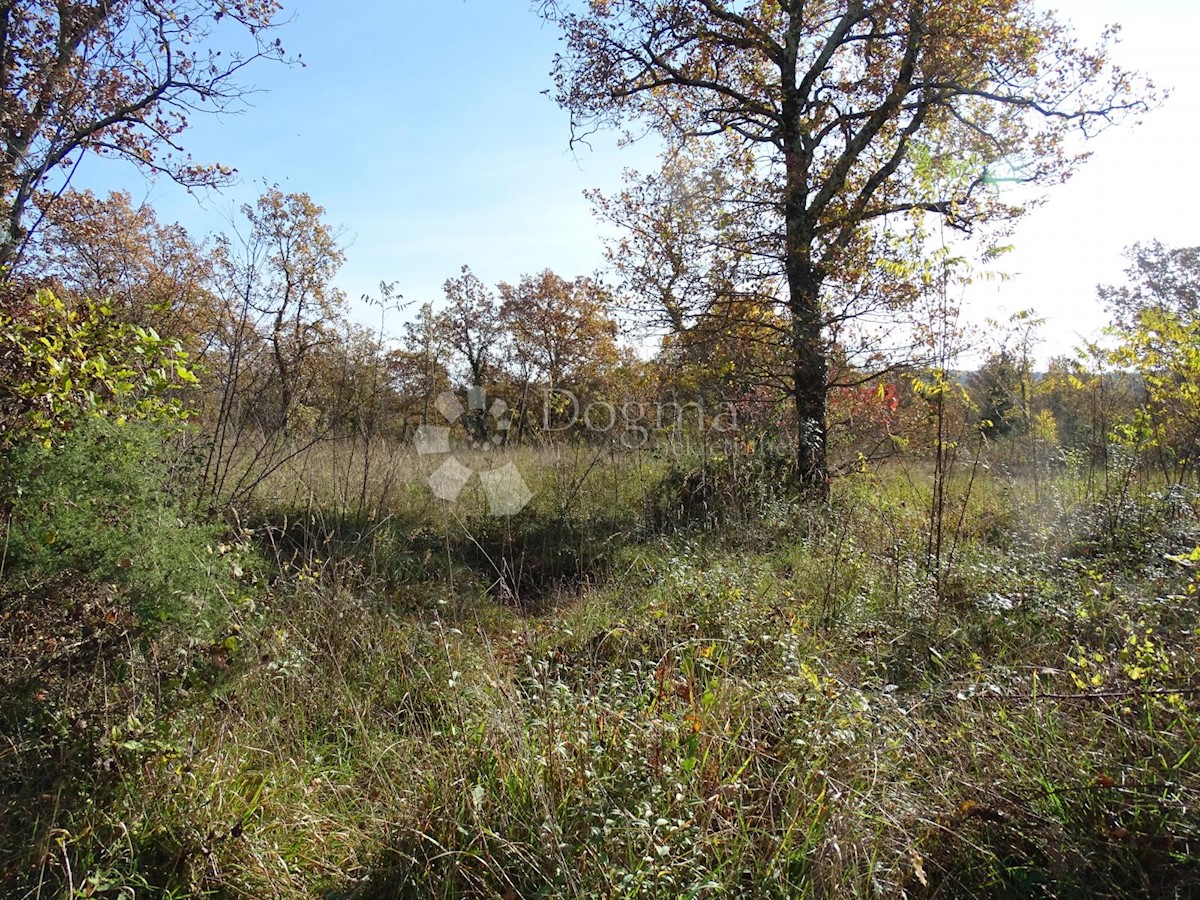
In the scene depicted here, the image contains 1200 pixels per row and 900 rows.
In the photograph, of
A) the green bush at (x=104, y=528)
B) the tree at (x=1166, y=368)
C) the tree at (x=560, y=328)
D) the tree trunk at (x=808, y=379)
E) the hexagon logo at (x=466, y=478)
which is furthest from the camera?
the tree at (x=560, y=328)

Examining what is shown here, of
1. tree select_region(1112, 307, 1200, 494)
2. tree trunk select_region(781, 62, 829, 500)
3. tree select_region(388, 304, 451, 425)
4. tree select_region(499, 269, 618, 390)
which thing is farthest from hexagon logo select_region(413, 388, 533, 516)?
tree select_region(499, 269, 618, 390)

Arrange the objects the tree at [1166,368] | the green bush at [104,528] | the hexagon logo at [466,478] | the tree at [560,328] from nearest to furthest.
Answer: the green bush at [104,528] < the tree at [1166,368] < the hexagon logo at [466,478] < the tree at [560,328]

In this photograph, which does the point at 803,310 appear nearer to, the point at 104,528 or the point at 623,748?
the point at 623,748

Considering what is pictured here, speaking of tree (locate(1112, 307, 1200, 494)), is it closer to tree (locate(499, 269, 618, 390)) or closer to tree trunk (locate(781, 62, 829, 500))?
tree trunk (locate(781, 62, 829, 500))

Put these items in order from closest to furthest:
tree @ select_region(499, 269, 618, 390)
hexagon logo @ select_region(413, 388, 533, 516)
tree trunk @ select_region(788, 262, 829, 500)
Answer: hexagon logo @ select_region(413, 388, 533, 516), tree trunk @ select_region(788, 262, 829, 500), tree @ select_region(499, 269, 618, 390)

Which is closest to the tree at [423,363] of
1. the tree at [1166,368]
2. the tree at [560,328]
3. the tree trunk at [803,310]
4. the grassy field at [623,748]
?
the grassy field at [623,748]

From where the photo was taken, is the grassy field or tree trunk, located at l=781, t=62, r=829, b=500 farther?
tree trunk, located at l=781, t=62, r=829, b=500

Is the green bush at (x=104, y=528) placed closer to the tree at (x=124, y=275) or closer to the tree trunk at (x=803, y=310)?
the tree at (x=124, y=275)

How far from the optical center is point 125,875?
204 cm

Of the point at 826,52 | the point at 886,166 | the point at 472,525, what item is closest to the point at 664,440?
the point at 472,525

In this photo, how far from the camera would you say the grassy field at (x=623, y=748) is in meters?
1.96

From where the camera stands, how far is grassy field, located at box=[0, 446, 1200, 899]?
1.96m

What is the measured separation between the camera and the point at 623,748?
2.33 meters

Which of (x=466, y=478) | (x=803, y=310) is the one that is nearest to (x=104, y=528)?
(x=466, y=478)
